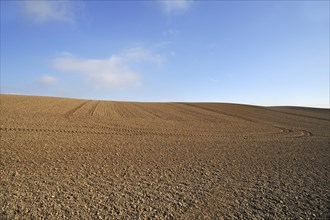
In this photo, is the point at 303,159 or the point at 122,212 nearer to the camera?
the point at 122,212

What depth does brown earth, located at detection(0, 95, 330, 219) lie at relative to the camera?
21.0 ft

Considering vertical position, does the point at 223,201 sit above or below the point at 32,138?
below

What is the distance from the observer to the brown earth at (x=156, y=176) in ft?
21.0

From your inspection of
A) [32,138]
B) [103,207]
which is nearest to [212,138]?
[32,138]

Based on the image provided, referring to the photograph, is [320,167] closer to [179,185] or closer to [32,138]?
[179,185]

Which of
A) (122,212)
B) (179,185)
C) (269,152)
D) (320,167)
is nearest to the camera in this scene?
(122,212)

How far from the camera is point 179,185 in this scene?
26.5 feet

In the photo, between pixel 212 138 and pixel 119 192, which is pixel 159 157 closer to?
pixel 119 192

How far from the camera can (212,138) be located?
52.4ft

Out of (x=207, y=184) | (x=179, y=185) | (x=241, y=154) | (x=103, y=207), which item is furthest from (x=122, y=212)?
(x=241, y=154)

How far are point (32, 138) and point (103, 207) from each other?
8.39 meters

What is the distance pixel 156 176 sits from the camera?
8781mm

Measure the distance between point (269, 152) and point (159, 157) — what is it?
503 cm

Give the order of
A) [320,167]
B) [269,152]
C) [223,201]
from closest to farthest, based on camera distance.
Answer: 1. [223,201]
2. [320,167]
3. [269,152]
